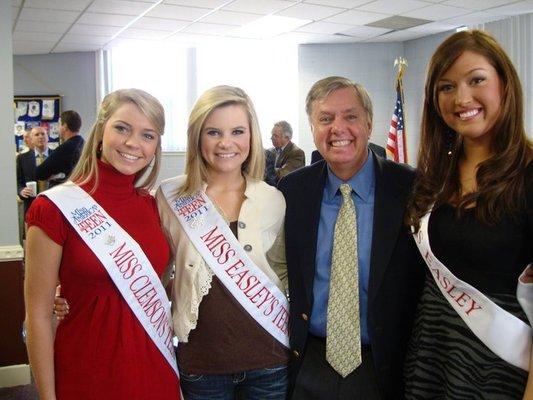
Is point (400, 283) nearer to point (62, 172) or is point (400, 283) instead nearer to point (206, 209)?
point (206, 209)

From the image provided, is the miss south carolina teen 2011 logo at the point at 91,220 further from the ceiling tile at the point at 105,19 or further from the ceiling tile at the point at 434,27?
the ceiling tile at the point at 434,27

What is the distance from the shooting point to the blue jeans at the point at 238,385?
1.52m

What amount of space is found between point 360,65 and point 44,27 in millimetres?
4132

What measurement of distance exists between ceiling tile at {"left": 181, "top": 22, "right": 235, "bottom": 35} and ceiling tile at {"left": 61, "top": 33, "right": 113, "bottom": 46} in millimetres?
1127

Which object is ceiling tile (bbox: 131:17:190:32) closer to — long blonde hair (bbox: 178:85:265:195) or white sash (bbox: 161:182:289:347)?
long blonde hair (bbox: 178:85:265:195)

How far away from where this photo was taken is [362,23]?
6156 mm

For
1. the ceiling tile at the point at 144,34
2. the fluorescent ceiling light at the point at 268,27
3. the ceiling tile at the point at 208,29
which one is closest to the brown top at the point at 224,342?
the fluorescent ceiling light at the point at 268,27

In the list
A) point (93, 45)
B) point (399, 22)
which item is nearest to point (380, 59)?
point (399, 22)

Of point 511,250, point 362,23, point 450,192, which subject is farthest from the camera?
point 362,23

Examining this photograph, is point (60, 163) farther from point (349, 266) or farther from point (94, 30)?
point (349, 266)

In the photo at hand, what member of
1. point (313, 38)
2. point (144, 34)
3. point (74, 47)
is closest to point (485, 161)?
point (144, 34)

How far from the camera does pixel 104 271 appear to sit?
141cm

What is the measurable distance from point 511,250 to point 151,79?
7.41 m

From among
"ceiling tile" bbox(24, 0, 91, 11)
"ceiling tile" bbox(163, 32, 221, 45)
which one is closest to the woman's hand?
"ceiling tile" bbox(24, 0, 91, 11)
